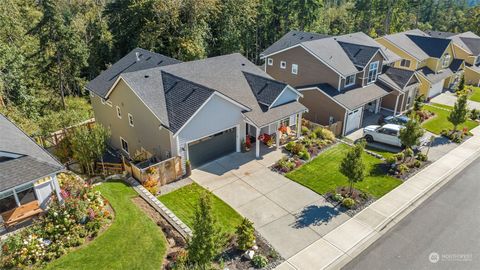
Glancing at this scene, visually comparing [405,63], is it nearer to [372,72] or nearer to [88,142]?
[372,72]

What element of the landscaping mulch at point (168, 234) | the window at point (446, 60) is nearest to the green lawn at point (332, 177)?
the landscaping mulch at point (168, 234)

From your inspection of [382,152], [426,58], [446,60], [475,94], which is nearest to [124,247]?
[382,152]

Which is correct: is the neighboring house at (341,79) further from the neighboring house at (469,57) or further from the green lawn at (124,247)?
the green lawn at (124,247)

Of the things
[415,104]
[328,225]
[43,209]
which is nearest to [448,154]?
[415,104]

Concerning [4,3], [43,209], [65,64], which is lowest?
[43,209]

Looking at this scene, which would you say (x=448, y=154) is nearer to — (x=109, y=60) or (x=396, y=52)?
(x=396, y=52)

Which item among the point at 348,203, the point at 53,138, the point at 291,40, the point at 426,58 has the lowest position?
the point at 53,138
